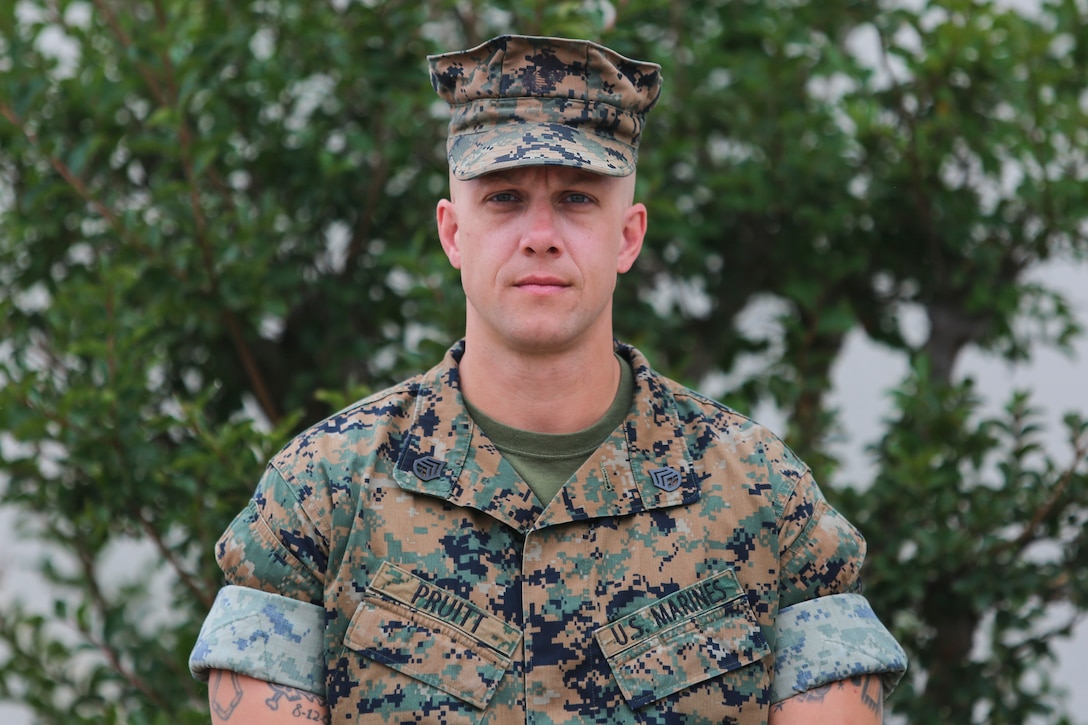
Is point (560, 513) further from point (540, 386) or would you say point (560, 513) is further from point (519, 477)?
point (540, 386)

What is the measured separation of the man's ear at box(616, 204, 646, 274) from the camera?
82.4 inches

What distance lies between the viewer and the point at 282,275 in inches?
130

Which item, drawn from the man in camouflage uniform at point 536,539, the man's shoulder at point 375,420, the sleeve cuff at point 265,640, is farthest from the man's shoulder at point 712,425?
the sleeve cuff at point 265,640

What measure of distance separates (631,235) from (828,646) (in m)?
0.67

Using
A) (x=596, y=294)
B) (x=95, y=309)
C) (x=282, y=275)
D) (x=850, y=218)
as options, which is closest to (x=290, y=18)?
(x=282, y=275)

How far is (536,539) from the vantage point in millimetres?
1966

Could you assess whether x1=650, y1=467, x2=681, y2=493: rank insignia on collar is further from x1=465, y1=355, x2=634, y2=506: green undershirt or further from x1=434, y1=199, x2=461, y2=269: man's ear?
x1=434, y1=199, x2=461, y2=269: man's ear

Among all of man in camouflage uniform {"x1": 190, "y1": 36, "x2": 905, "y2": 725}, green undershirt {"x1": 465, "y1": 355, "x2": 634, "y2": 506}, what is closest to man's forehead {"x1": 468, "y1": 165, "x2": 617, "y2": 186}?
man in camouflage uniform {"x1": 190, "y1": 36, "x2": 905, "y2": 725}

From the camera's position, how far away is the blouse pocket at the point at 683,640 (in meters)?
1.94

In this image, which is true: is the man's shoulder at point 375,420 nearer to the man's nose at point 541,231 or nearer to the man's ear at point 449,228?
the man's ear at point 449,228

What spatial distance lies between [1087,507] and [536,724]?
1.67 metres

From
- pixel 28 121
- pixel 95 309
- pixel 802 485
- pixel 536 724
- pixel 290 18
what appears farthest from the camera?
pixel 290 18

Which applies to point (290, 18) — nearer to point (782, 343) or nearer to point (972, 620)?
point (782, 343)

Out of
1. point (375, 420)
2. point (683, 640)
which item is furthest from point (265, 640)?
point (683, 640)
